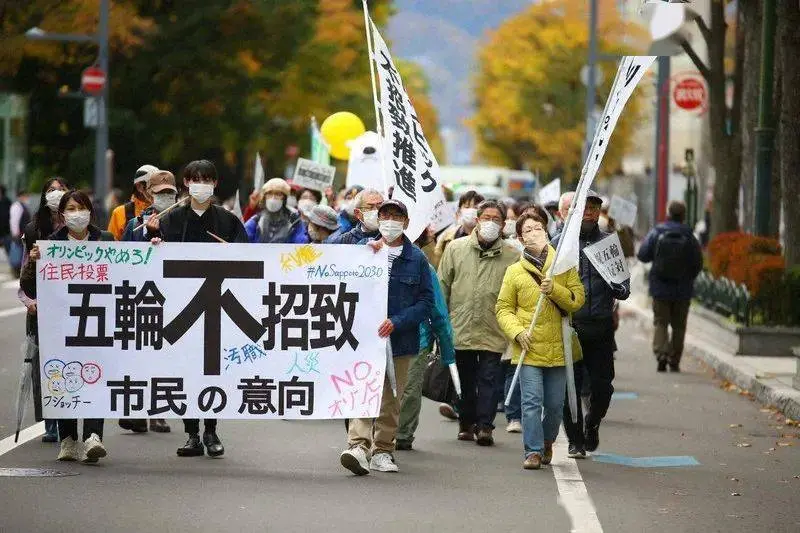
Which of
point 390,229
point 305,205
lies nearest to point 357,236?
point 390,229

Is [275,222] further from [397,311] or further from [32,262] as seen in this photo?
[397,311]

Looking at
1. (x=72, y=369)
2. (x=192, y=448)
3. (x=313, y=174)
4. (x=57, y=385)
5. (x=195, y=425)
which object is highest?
(x=313, y=174)

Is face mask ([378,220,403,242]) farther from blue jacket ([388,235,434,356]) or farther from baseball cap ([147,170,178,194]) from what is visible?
baseball cap ([147,170,178,194])

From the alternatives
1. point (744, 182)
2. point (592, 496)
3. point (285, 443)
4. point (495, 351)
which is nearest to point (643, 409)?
point (495, 351)

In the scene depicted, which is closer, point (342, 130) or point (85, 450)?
point (85, 450)

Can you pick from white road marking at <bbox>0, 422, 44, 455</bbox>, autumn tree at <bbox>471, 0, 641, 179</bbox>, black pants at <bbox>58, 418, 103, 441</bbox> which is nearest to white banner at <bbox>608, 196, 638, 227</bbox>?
white road marking at <bbox>0, 422, 44, 455</bbox>

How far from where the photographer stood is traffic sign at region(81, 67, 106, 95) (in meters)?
36.8

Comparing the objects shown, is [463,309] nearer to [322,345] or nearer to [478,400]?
[478,400]

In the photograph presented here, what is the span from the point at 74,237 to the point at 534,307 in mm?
3055

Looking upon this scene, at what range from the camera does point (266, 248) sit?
37.1 ft

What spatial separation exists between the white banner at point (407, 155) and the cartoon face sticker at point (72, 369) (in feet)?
7.64

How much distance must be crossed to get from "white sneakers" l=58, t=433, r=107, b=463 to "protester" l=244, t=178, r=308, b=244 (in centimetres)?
447

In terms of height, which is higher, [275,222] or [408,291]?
[275,222]

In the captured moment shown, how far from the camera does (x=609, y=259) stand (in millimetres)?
12023
